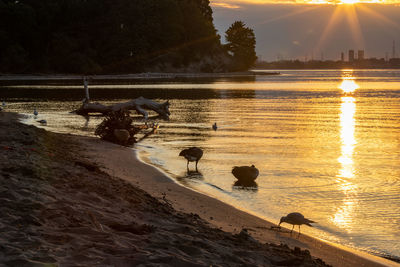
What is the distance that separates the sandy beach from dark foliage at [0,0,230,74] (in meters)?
143

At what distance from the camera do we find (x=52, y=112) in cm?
3997

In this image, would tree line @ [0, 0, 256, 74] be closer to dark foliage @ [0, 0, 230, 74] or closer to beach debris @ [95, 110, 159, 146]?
dark foliage @ [0, 0, 230, 74]

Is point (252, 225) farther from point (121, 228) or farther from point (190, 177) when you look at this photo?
point (190, 177)

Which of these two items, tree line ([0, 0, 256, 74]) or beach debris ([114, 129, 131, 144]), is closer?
beach debris ([114, 129, 131, 144])

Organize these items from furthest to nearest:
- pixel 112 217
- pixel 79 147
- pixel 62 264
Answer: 1. pixel 79 147
2. pixel 112 217
3. pixel 62 264

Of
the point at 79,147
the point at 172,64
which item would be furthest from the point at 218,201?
the point at 172,64

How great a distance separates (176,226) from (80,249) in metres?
2.03

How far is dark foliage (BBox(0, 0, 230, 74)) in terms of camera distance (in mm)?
149250

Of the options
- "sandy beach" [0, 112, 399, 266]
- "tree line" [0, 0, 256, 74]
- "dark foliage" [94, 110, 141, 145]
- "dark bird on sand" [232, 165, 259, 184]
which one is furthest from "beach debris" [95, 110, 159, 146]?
"tree line" [0, 0, 256, 74]

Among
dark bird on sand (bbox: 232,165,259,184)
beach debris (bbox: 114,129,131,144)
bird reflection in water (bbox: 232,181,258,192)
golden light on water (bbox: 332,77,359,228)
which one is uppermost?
beach debris (bbox: 114,129,131,144)

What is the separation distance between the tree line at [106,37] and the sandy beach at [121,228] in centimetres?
14326

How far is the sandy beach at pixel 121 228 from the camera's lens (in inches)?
258

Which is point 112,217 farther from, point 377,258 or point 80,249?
point 377,258

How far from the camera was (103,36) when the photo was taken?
16725cm
